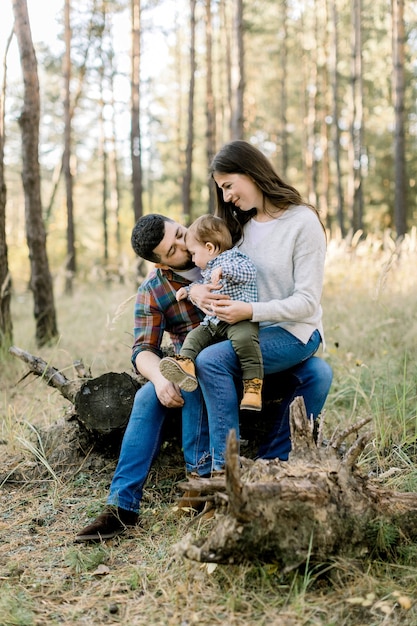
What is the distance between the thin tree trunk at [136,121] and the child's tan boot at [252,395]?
979 cm

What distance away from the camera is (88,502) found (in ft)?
9.90

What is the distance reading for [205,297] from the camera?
2.75m

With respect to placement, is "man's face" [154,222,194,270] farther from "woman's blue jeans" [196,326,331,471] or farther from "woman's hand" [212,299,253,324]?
"woman's blue jeans" [196,326,331,471]

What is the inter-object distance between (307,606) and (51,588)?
3.15 ft

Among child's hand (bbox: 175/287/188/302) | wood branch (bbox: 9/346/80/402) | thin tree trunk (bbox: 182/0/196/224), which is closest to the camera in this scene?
child's hand (bbox: 175/287/188/302)

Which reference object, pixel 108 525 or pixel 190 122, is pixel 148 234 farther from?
pixel 190 122

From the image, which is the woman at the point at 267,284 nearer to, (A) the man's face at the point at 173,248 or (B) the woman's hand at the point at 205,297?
(B) the woman's hand at the point at 205,297

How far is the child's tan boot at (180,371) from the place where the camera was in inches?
101

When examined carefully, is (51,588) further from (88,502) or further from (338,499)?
(338,499)

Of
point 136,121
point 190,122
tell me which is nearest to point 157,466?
point 136,121

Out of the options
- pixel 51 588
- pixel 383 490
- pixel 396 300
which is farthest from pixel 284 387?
pixel 396 300

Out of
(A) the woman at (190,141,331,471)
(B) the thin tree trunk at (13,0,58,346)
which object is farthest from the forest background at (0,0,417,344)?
(A) the woman at (190,141,331,471)

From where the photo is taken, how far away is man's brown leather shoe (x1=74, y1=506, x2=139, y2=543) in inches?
103

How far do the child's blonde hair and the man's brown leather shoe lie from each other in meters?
1.25
